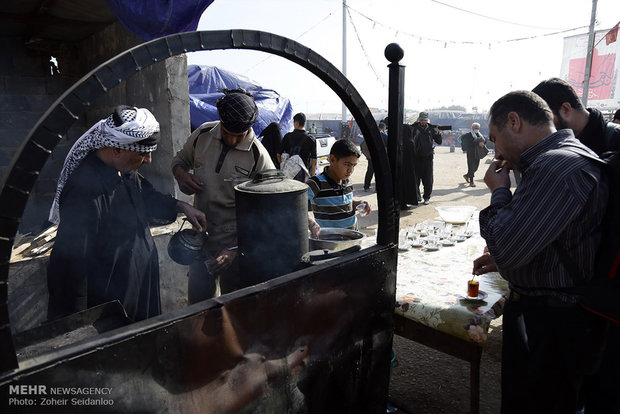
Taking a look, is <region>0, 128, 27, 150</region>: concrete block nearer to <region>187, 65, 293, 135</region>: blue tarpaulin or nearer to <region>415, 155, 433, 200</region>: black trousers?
<region>187, 65, 293, 135</region>: blue tarpaulin

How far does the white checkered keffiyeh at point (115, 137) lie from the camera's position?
212 centimetres

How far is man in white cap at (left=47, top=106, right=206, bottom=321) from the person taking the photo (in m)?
2.04

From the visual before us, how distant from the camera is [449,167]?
57.1ft

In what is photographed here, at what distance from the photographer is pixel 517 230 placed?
5.98ft

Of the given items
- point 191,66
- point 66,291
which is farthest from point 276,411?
point 191,66

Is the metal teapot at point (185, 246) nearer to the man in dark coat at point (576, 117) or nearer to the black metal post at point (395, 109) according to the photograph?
the black metal post at point (395, 109)

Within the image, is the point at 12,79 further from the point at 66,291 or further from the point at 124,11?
the point at 66,291

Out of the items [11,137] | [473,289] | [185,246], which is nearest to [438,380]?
[473,289]

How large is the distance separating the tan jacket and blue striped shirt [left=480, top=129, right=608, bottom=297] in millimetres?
1824

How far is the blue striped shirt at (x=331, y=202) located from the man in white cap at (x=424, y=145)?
6421 mm

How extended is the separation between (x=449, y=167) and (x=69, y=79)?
48.3 ft

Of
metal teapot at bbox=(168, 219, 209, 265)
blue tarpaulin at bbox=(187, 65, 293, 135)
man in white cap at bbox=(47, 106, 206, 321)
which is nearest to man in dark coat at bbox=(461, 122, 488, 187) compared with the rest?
blue tarpaulin at bbox=(187, 65, 293, 135)

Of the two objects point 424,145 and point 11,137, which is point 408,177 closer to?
point 424,145

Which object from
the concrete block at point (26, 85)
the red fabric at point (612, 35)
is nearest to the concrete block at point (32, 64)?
the concrete block at point (26, 85)
